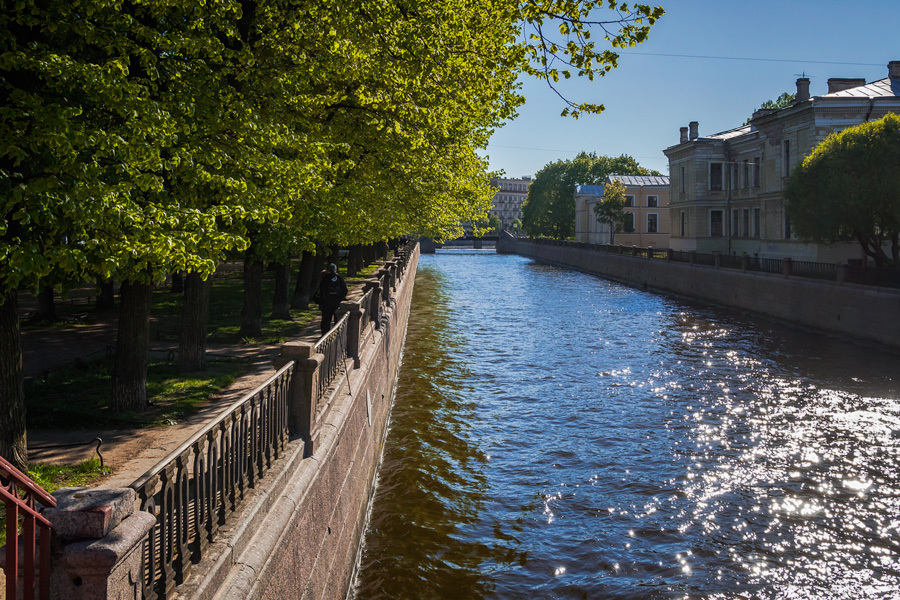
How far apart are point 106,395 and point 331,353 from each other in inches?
163

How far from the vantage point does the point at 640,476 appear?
12477mm

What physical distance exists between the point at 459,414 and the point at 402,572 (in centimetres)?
726

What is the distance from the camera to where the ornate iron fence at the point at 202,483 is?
407cm

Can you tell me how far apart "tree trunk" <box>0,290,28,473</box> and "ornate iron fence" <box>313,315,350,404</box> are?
2.99 metres

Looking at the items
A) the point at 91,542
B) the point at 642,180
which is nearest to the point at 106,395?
the point at 91,542

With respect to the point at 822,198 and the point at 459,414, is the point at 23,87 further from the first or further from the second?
the point at 822,198

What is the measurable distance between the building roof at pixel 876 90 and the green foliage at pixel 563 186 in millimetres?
59098

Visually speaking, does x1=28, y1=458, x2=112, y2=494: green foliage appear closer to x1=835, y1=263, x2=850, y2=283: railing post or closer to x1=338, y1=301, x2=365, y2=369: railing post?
x1=338, y1=301, x2=365, y2=369: railing post

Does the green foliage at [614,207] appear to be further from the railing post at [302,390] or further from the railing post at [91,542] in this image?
the railing post at [91,542]

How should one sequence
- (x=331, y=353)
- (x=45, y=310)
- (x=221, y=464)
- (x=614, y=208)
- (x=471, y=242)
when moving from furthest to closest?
(x=471, y=242)
(x=614, y=208)
(x=45, y=310)
(x=331, y=353)
(x=221, y=464)

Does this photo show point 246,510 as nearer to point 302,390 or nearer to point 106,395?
point 302,390

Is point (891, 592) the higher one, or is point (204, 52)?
point (204, 52)

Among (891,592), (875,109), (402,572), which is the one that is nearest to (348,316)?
(402,572)

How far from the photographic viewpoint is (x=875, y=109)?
36.4 metres
